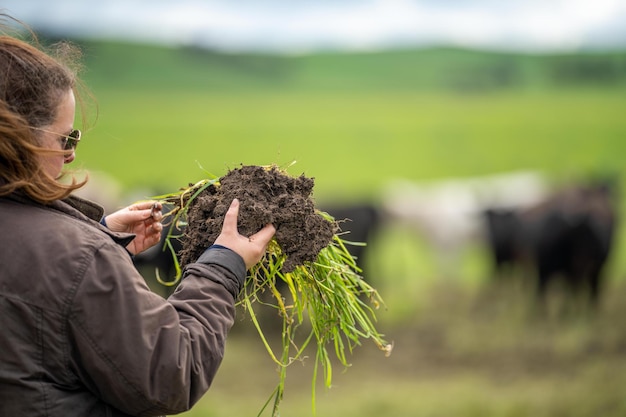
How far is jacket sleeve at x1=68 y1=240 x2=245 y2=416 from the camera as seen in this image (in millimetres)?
1806

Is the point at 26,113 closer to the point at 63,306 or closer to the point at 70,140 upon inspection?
the point at 70,140

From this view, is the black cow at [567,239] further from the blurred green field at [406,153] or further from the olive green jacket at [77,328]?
the olive green jacket at [77,328]

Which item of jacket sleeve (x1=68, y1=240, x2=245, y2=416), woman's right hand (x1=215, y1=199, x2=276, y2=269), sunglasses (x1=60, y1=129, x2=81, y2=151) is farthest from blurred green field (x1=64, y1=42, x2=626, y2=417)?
jacket sleeve (x1=68, y1=240, x2=245, y2=416)

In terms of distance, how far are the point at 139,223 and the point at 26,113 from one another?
2.65 feet

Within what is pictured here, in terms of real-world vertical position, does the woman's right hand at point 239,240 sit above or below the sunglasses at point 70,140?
below

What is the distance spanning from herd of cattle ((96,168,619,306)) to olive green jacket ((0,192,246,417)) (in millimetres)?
6920

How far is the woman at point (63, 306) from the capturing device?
1.81m

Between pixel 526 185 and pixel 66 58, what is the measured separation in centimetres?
1517

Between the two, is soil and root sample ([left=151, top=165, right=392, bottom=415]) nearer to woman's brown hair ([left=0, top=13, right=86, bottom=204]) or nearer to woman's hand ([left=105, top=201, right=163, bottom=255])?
woman's hand ([left=105, top=201, right=163, bottom=255])

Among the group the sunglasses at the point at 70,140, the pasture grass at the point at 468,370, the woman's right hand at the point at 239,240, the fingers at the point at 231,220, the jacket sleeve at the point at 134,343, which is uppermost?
the sunglasses at the point at 70,140

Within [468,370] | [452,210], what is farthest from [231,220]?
[452,210]

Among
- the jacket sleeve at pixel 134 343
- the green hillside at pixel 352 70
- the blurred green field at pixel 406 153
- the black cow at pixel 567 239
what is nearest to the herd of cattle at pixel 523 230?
the black cow at pixel 567 239

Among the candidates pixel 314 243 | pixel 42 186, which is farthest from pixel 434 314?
pixel 42 186

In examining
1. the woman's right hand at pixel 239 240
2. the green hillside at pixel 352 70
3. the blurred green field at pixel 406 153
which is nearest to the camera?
the woman's right hand at pixel 239 240
